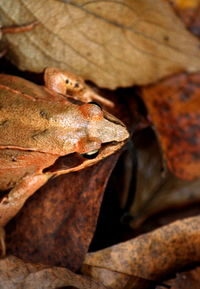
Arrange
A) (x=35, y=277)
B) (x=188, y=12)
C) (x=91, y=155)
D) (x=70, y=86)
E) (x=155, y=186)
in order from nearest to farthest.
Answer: (x=35, y=277) < (x=91, y=155) < (x=70, y=86) < (x=155, y=186) < (x=188, y=12)

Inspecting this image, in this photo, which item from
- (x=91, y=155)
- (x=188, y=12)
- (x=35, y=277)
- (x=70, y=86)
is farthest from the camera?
(x=188, y=12)

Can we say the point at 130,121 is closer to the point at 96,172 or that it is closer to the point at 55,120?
the point at 96,172

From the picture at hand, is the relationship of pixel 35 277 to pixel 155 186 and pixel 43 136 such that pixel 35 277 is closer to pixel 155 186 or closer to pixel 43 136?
pixel 43 136

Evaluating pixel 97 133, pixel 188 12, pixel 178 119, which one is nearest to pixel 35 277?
pixel 97 133

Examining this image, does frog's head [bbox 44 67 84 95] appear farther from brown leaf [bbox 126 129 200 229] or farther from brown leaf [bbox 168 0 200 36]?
brown leaf [bbox 168 0 200 36]

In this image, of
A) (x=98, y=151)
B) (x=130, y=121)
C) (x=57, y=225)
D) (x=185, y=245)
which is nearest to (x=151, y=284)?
(x=185, y=245)
